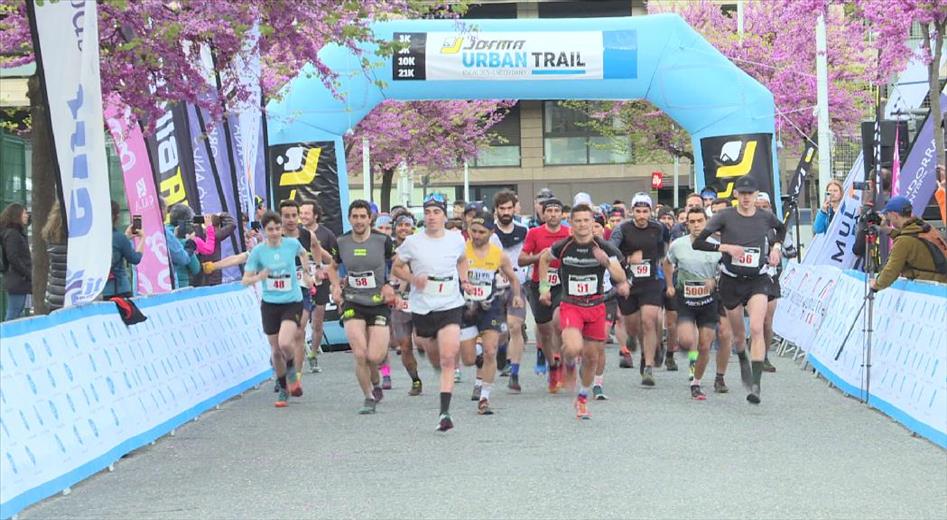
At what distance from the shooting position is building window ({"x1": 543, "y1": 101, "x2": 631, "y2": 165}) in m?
65.2

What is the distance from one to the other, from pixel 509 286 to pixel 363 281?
70.7 inches

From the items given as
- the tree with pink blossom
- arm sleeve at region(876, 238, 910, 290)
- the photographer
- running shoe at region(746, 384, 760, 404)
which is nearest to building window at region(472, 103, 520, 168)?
the tree with pink blossom

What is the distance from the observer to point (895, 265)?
12.2m

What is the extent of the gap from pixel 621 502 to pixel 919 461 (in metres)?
2.60

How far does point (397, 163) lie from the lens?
45.9 m

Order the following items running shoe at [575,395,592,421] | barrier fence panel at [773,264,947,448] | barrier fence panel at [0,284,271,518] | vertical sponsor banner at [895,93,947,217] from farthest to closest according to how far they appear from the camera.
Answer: vertical sponsor banner at [895,93,947,217] → running shoe at [575,395,592,421] → barrier fence panel at [773,264,947,448] → barrier fence panel at [0,284,271,518]

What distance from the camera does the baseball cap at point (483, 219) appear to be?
12984mm

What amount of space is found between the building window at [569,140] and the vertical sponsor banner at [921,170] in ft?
151

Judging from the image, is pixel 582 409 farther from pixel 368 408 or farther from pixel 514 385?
pixel 514 385

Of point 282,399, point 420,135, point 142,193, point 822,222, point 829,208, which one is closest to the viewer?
point 282,399

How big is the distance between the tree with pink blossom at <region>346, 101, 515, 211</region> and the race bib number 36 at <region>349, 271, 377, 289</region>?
26.6 meters

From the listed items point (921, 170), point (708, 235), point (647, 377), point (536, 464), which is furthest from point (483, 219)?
point (921, 170)

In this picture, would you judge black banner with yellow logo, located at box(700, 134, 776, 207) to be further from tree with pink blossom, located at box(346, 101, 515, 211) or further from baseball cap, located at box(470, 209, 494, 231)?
tree with pink blossom, located at box(346, 101, 515, 211)

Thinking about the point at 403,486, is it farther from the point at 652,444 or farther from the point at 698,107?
the point at 698,107
